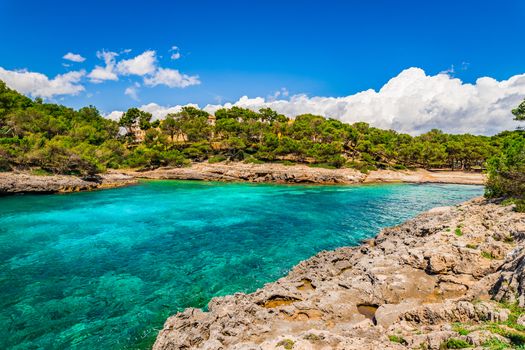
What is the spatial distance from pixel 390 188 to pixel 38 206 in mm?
64633

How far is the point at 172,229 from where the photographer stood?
31203mm

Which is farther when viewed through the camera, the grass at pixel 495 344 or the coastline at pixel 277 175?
the coastline at pixel 277 175

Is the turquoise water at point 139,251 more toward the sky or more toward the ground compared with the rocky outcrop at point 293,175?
more toward the ground

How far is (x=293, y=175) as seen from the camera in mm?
74062

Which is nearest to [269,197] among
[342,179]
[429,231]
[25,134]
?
[342,179]

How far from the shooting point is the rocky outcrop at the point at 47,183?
1976 inches

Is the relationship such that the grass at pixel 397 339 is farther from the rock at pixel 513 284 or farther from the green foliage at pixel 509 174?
the green foliage at pixel 509 174

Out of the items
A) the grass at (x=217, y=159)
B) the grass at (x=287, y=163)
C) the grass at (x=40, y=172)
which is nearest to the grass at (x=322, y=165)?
the grass at (x=287, y=163)

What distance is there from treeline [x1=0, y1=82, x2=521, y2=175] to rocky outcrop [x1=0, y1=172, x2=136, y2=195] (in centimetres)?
471

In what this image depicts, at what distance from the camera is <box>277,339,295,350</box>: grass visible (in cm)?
847

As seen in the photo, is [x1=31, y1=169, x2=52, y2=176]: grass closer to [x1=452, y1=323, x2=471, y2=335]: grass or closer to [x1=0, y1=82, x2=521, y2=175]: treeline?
[x1=0, y1=82, x2=521, y2=175]: treeline

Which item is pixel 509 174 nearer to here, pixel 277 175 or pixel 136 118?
pixel 277 175

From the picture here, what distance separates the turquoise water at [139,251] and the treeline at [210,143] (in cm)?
3189

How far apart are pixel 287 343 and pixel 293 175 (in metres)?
66.0
